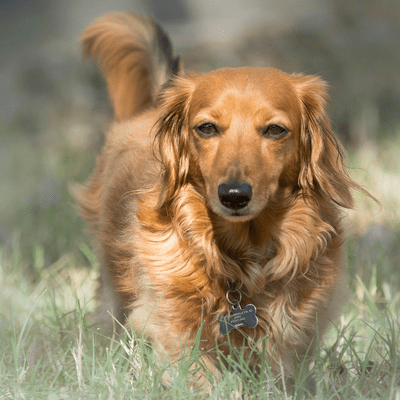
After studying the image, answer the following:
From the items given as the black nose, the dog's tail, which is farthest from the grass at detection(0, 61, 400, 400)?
the dog's tail

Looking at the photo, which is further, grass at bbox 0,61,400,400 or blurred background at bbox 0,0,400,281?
blurred background at bbox 0,0,400,281

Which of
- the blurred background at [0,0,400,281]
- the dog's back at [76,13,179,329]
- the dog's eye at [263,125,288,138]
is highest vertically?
the dog's eye at [263,125,288,138]

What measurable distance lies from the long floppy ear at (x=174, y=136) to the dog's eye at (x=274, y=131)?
385 mm

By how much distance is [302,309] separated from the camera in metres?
2.53

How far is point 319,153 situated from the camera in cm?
257

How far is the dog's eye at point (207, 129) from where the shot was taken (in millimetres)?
2422

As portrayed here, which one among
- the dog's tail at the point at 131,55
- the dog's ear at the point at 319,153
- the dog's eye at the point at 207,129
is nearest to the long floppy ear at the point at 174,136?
the dog's eye at the point at 207,129

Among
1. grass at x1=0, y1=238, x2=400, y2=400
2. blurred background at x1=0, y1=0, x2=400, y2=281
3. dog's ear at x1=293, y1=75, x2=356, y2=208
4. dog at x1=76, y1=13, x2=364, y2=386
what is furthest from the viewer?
blurred background at x1=0, y1=0, x2=400, y2=281

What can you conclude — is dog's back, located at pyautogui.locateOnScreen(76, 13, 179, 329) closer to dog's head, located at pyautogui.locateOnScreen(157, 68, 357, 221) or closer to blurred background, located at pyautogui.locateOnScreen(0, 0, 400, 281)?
dog's head, located at pyautogui.locateOnScreen(157, 68, 357, 221)

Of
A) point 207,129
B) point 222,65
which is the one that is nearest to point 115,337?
point 207,129

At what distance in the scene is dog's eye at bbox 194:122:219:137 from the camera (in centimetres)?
242

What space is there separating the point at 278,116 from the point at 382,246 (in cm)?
190

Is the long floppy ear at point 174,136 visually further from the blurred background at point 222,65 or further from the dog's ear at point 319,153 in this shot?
the blurred background at point 222,65

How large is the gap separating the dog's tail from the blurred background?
140cm
